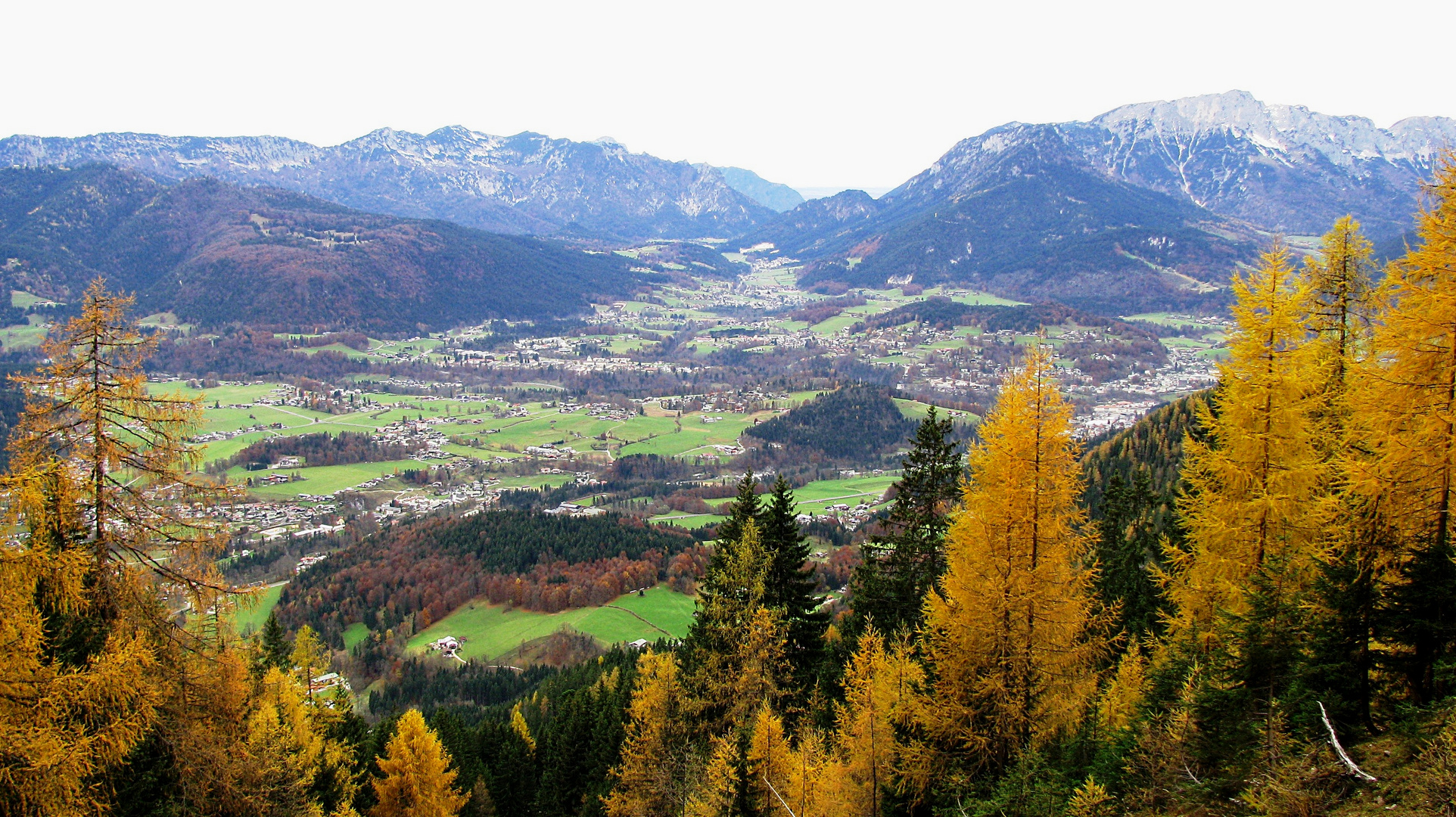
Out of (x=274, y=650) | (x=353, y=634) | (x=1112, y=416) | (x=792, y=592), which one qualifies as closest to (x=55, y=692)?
(x=792, y=592)

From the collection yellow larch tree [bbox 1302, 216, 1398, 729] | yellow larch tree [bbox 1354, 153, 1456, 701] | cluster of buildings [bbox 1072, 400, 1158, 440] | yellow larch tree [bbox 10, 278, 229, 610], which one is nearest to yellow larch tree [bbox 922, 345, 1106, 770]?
yellow larch tree [bbox 1302, 216, 1398, 729]

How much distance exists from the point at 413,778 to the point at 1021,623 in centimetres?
2260

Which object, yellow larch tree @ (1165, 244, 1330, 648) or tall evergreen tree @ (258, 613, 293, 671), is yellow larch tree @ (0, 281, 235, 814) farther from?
tall evergreen tree @ (258, 613, 293, 671)

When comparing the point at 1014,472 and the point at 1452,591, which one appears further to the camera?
the point at 1014,472

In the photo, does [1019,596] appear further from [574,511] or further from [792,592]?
[574,511]

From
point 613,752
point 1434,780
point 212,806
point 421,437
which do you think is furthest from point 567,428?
point 1434,780

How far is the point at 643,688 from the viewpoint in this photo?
26.1m

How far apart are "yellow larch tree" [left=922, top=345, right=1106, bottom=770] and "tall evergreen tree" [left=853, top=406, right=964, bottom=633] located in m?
6.05

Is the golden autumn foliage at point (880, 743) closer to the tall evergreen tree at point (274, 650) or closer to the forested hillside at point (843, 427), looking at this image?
the tall evergreen tree at point (274, 650)

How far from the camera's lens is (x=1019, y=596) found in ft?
46.2

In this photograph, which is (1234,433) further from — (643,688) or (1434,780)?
(643,688)

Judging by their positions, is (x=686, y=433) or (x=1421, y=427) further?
(x=686, y=433)

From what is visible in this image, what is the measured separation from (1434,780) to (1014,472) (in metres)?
7.46

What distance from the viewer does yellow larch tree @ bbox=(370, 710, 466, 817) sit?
26.2 m
